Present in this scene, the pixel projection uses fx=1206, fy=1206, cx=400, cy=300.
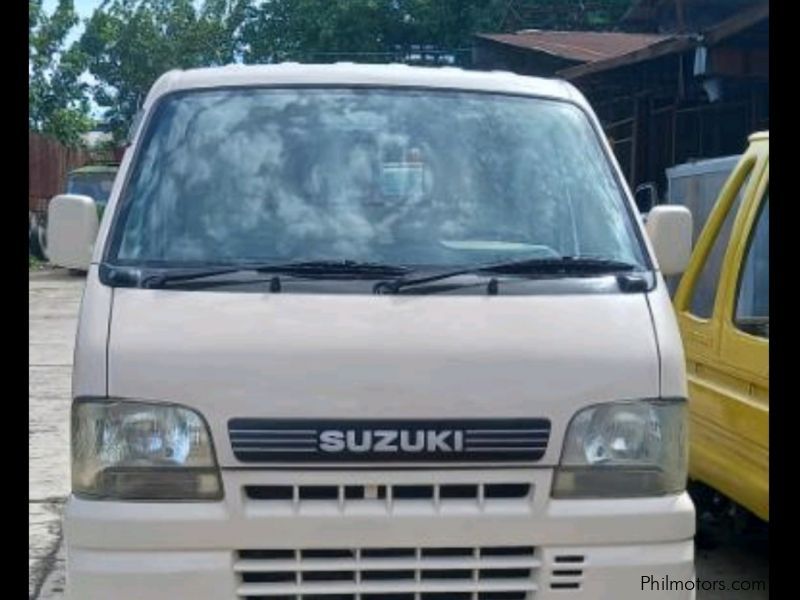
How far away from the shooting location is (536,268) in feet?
12.4

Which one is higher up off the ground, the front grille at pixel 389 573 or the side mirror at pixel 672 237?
the side mirror at pixel 672 237

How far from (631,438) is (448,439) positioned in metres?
0.55

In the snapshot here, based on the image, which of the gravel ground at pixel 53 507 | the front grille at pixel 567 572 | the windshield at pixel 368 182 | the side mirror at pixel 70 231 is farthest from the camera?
the gravel ground at pixel 53 507

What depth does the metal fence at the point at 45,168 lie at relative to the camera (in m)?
28.0

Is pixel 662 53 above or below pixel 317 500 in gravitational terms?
above

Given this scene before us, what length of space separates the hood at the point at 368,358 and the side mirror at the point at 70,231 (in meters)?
0.78

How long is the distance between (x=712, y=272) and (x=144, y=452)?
3.13 meters

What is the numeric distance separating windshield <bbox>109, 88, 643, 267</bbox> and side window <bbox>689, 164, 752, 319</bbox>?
1339 mm

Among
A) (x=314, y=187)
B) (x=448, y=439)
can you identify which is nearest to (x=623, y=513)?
(x=448, y=439)

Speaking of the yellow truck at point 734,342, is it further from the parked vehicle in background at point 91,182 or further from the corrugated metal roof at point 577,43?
the parked vehicle in background at point 91,182

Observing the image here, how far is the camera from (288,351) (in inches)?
133

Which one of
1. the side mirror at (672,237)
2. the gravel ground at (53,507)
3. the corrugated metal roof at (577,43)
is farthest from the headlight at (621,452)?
the corrugated metal roof at (577,43)
